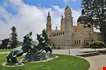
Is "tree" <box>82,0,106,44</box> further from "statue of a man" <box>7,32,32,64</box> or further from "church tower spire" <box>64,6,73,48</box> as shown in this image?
"statue of a man" <box>7,32,32,64</box>

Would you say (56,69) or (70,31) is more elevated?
(70,31)

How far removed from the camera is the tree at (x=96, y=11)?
157 feet

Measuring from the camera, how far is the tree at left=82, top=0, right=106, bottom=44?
157 ft

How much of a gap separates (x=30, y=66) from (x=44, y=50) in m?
4.02

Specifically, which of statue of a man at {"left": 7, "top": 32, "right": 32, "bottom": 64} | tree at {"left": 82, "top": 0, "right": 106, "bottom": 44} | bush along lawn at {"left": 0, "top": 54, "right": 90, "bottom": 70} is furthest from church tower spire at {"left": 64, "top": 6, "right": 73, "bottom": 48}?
bush along lawn at {"left": 0, "top": 54, "right": 90, "bottom": 70}

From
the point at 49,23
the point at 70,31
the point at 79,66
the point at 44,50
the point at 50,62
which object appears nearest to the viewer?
the point at 79,66

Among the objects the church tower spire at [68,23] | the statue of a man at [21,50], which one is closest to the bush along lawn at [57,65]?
the statue of a man at [21,50]

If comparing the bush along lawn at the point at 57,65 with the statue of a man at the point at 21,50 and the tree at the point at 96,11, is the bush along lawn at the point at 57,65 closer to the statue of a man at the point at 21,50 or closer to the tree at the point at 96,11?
the statue of a man at the point at 21,50

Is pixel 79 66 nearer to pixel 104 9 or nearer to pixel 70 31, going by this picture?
pixel 104 9

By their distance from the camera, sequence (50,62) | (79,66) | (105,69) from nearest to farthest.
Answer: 1. (105,69)
2. (79,66)
3. (50,62)

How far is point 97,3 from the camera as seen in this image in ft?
157

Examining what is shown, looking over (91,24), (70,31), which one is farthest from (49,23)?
(91,24)

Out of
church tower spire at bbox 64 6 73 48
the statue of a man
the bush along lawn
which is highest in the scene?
church tower spire at bbox 64 6 73 48

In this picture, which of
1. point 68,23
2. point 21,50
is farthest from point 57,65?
point 68,23
